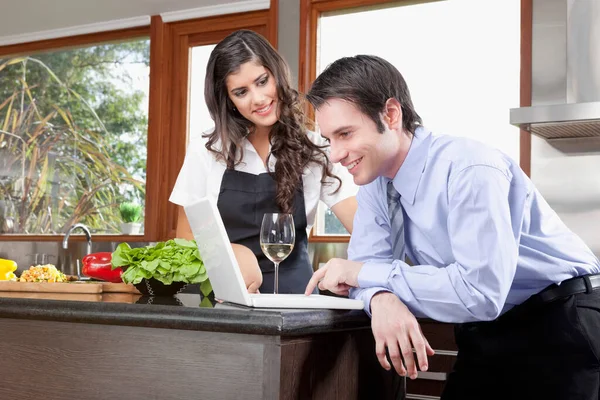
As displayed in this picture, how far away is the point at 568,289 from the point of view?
1568 millimetres

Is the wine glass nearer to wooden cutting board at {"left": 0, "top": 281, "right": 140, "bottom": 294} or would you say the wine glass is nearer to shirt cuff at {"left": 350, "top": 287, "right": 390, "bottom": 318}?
shirt cuff at {"left": 350, "top": 287, "right": 390, "bottom": 318}

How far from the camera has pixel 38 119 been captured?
16.6ft

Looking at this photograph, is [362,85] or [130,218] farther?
[130,218]

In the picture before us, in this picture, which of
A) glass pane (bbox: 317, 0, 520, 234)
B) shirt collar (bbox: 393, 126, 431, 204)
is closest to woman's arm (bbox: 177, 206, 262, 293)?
shirt collar (bbox: 393, 126, 431, 204)

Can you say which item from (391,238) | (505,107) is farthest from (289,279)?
(505,107)

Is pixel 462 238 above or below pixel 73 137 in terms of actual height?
below

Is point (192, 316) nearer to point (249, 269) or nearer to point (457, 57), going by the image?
point (249, 269)

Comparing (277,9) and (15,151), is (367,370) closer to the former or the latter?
(277,9)

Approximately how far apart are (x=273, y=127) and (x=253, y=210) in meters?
0.31

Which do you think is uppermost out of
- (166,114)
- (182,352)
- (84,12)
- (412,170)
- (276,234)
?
(84,12)

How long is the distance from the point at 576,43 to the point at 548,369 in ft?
6.90

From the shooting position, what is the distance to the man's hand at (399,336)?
1.42 metres

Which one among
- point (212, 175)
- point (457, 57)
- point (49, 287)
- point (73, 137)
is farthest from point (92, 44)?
point (49, 287)

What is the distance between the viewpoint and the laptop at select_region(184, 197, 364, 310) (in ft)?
4.62
